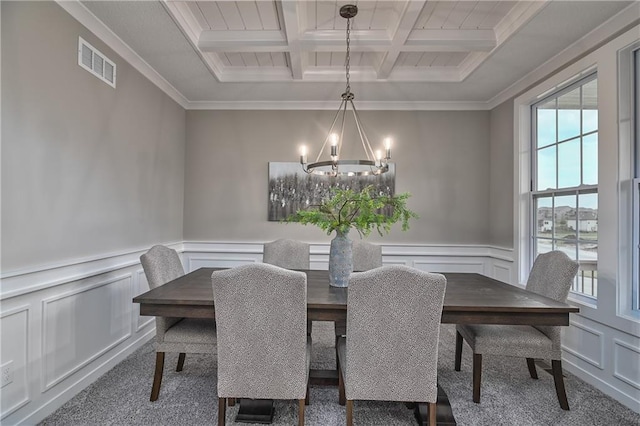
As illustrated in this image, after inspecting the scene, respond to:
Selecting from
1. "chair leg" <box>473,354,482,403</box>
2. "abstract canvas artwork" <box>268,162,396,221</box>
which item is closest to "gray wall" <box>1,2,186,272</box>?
"abstract canvas artwork" <box>268,162,396,221</box>

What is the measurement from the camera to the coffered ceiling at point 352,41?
2217 millimetres

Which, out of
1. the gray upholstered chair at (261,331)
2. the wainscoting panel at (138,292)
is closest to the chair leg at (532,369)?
the gray upholstered chair at (261,331)

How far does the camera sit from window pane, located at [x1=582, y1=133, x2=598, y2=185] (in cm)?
240

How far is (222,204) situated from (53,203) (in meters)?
2.00

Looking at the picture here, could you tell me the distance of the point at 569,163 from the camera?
268cm

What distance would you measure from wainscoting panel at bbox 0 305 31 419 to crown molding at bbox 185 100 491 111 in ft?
9.36

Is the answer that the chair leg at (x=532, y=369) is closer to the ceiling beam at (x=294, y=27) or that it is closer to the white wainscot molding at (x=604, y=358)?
the white wainscot molding at (x=604, y=358)

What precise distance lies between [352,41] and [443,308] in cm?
218

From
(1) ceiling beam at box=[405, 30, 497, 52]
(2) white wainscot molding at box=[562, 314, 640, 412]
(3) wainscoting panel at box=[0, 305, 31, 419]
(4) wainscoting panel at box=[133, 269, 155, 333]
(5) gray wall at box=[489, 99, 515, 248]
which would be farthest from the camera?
(5) gray wall at box=[489, 99, 515, 248]

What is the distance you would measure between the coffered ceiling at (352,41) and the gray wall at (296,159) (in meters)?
0.42

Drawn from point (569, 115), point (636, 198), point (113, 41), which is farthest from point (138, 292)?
point (569, 115)

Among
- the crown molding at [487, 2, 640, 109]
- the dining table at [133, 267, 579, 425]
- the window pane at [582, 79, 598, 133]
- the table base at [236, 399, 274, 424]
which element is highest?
the crown molding at [487, 2, 640, 109]

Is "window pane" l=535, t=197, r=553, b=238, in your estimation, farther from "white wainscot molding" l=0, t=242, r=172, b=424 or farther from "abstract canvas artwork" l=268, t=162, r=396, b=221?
"white wainscot molding" l=0, t=242, r=172, b=424

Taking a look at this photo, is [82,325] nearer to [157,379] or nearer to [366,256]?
[157,379]
